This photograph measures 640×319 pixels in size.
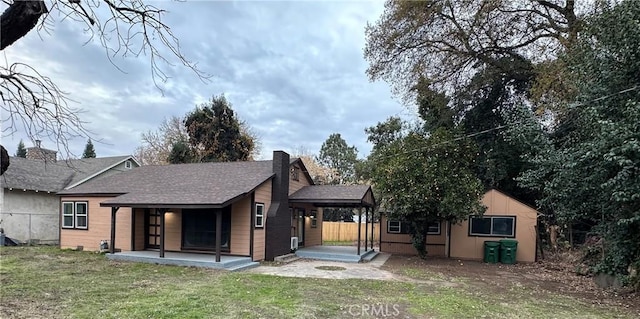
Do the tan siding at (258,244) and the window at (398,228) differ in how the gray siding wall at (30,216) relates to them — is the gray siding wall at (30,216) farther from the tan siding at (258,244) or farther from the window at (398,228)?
the window at (398,228)

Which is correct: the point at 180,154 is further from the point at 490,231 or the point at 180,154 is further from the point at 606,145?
the point at 606,145

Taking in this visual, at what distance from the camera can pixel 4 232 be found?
625 inches

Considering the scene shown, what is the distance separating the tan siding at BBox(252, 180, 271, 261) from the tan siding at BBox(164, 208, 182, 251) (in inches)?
117

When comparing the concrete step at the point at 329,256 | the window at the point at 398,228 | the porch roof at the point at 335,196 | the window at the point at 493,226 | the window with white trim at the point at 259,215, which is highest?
the porch roof at the point at 335,196

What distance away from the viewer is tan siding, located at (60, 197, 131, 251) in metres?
14.0

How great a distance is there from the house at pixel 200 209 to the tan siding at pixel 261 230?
31mm

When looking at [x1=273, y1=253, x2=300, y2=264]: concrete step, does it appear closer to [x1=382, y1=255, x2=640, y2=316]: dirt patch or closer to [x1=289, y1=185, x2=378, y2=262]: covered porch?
[x1=289, y1=185, x2=378, y2=262]: covered porch

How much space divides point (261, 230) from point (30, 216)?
37.4ft

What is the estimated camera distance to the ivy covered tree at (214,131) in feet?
84.2

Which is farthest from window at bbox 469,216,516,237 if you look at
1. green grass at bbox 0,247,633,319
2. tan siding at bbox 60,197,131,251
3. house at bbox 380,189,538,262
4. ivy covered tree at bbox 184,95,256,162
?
ivy covered tree at bbox 184,95,256,162

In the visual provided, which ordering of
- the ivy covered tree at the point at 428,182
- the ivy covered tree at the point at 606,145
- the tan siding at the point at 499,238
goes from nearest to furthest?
the ivy covered tree at the point at 606,145, the ivy covered tree at the point at 428,182, the tan siding at the point at 499,238

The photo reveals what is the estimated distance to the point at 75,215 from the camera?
48.8 feet

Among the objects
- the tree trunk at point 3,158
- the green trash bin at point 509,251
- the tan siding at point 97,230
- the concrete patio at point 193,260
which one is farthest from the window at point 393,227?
the tree trunk at point 3,158

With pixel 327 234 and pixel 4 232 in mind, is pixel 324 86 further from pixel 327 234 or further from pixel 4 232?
pixel 4 232
